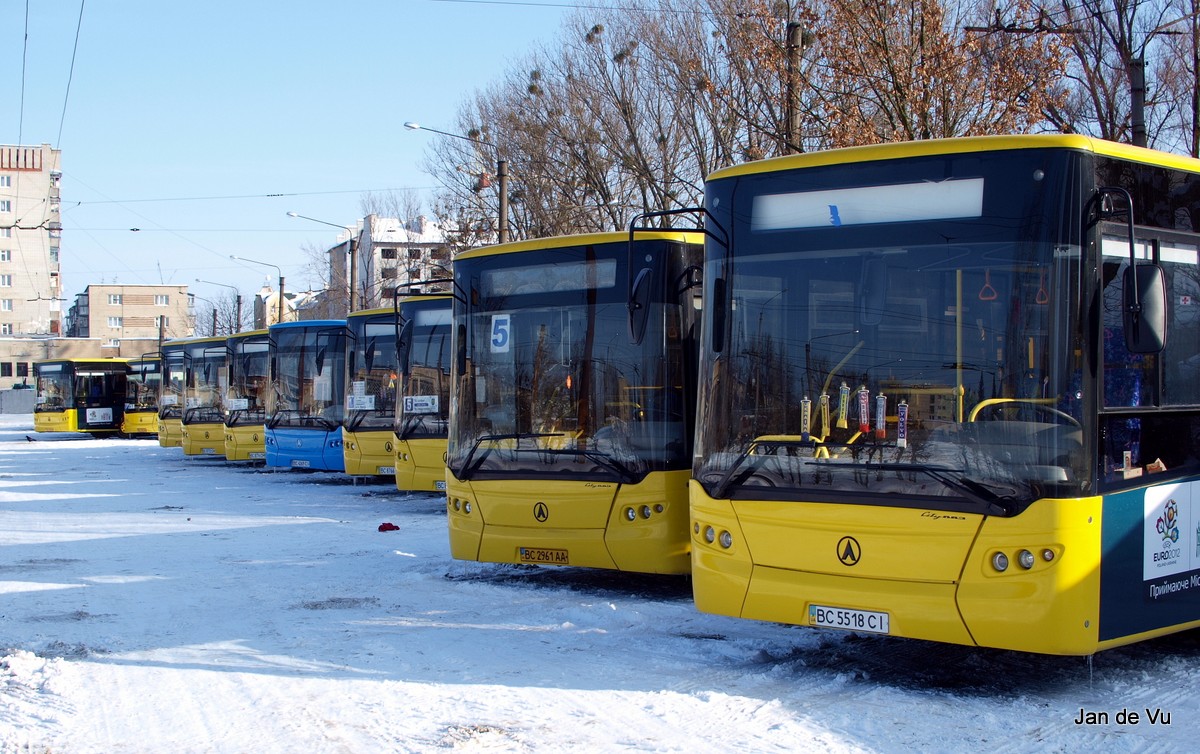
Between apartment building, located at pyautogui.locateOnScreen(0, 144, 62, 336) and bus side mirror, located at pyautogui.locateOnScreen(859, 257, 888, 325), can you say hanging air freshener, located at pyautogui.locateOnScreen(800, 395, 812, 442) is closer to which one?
bus side mirror, located at pyautogui.locateOnScreen(859, 257, 888, 325)

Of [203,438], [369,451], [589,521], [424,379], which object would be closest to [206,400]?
[203,438]

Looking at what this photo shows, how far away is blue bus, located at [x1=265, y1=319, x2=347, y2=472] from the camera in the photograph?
22109mm

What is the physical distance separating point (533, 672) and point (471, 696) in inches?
26.1

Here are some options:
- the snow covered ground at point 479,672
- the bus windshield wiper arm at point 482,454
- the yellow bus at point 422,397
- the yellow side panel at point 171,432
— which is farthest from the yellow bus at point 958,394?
the yellow side panel at point 171,432

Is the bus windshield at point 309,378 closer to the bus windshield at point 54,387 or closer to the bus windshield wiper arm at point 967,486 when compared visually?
the bus windshield wiper arm at point 967,486

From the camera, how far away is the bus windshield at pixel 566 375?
31.7ft

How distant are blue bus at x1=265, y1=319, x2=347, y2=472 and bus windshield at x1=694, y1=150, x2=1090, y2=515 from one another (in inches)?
621

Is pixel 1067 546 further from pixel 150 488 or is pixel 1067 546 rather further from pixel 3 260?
pixel 3 260

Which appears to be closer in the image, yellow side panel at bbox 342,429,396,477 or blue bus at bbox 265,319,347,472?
yellow side panel at bbox 342,429,396,477

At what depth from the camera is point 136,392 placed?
44844mm

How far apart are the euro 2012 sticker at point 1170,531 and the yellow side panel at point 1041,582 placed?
652mm

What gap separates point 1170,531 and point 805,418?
7.31ft

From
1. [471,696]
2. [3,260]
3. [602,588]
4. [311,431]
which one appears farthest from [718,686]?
[3,260]

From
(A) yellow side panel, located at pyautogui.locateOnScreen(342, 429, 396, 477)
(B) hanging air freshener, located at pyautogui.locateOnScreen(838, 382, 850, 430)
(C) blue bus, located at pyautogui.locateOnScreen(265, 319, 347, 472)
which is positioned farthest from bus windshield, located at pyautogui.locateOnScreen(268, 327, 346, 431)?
(B) hanging air freshener, located at pyautogui.locateOnScreen(838, 382, 850, 430)
